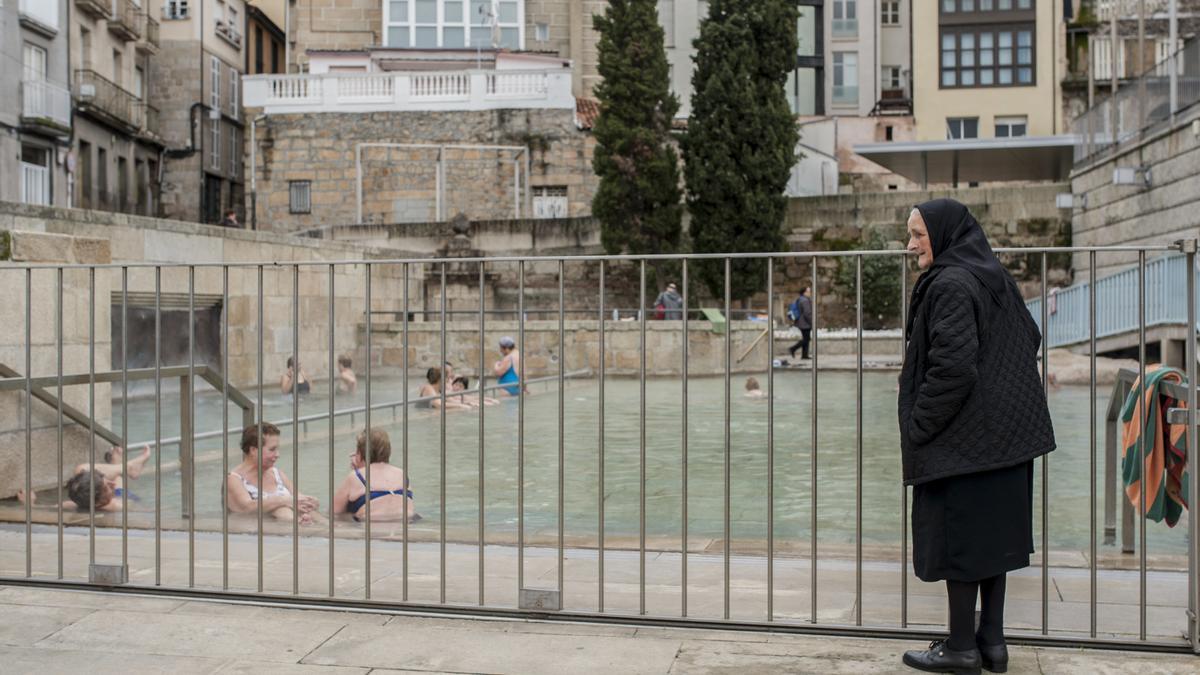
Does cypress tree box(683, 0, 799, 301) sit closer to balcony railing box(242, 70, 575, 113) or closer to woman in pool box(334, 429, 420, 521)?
balcony railing box(242, 70, 575, 113)

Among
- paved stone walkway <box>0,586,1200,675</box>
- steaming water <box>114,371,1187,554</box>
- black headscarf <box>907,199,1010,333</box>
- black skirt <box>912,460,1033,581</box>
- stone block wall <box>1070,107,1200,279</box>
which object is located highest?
stone block wall <box>1070,107,1200,279</box>

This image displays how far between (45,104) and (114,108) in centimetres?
494

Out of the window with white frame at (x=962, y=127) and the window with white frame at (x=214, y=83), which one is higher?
the window with white frame at (x=214, y=83)

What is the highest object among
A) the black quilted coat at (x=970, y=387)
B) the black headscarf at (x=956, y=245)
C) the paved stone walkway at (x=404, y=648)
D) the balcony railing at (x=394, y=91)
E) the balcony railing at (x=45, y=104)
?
the balcony railing at (x=394, y=91)

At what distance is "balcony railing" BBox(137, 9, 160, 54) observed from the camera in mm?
40406

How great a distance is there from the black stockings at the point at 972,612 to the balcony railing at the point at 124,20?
37.8m

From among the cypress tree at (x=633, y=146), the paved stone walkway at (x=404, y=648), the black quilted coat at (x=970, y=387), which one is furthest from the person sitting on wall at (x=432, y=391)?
the cypress tree at (x=633, y=146)

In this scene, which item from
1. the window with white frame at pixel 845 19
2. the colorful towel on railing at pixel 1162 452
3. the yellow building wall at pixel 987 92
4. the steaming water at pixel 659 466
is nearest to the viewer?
the colorful towel on railing at pixel 1162 452

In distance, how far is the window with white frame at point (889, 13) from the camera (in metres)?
48.1

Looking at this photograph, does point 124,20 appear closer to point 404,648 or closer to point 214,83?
point 214,83

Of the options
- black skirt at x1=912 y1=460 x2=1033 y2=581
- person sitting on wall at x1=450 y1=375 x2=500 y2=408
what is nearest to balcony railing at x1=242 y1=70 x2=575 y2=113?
person sitting on wall at x1=450 y1=375 x2=500 y2=408

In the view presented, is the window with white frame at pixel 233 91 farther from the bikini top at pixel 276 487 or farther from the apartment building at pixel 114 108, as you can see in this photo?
the bikini top at pixel 276 487

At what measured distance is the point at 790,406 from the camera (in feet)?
59.9

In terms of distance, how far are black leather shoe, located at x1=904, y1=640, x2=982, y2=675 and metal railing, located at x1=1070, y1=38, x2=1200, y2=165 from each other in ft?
59.7
